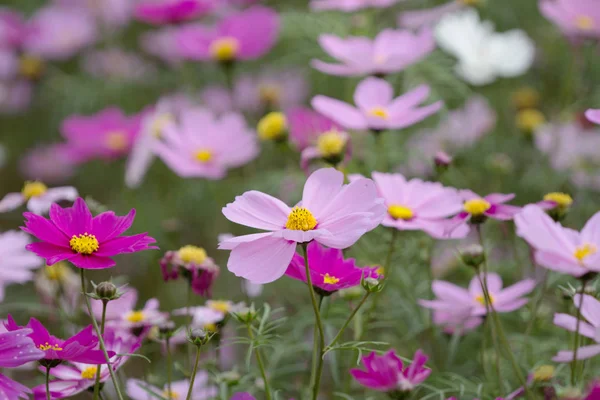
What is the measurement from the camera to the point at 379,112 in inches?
35.7

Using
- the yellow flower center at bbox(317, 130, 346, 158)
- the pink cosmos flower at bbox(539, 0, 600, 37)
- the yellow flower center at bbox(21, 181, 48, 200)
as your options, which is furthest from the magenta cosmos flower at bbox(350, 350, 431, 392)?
the pink cosmos flower at bbox(539, 0, 600, 37)

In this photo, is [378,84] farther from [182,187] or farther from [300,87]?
[300,87]

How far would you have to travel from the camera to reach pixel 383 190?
803 millimetres

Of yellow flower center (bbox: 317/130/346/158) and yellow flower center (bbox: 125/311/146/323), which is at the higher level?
yellow flower center (bbox: 317/130/346/158)

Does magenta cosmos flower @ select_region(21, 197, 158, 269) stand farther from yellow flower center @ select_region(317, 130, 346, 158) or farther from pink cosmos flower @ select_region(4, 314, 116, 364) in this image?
yellow flower center @ select_region(317, 130, 346, 158)

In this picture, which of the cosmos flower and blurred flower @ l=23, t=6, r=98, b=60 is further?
blurred flower @ l=23, t=6, r=98, b=60

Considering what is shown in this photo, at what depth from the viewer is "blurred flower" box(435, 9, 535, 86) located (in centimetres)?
146

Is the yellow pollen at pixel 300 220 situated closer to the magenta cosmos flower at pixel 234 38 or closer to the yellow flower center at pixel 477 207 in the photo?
the yellow flower center at pixel 477 207

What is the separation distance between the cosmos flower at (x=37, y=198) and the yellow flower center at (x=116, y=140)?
1.76 feet

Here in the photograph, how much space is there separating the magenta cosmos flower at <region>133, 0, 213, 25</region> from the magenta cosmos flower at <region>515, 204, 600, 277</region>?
913 millimetres

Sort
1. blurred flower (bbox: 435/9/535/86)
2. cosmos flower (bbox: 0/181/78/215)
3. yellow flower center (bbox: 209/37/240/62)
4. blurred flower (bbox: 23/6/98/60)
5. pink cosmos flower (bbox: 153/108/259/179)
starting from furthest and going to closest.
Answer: blurred flower (bbox: 23/6/98/60) < blurred flower (bbox: 435/9/535/86) < yellow flower center (bbox: 209/37/240/62) < pink cosmos flower (bbox: 153/108/259/179) < cosmos flower (bbox: 0/181/78/215)

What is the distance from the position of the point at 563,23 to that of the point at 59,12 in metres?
1.49

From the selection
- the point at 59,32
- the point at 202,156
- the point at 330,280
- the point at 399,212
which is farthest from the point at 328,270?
the point at 59,32

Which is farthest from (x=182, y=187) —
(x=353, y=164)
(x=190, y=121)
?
(x=353, y=164)
